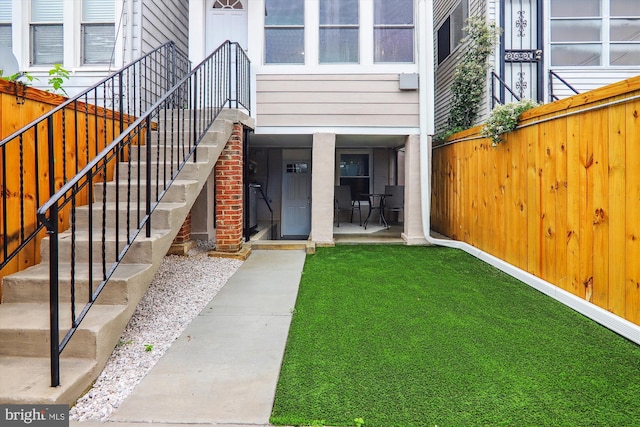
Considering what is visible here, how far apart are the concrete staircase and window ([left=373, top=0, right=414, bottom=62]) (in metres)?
4.44

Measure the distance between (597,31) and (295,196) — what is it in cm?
676

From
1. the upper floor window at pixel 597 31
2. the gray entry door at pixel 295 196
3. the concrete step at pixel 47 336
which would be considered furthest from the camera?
the gray entry door at pixel 295 196

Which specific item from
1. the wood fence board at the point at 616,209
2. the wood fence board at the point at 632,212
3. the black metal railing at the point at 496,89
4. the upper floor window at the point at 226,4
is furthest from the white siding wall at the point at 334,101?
the wood fence board at the point at 632,212

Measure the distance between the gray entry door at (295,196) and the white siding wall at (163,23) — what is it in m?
3.29

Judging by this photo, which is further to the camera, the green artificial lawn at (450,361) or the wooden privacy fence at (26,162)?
the wooden privacy fence at (26,162)

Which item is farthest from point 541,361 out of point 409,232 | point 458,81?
point 458,81

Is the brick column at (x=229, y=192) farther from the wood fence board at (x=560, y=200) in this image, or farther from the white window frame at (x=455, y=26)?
the white window frame at (x=455, y=26)

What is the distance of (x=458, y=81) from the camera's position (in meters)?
7.36

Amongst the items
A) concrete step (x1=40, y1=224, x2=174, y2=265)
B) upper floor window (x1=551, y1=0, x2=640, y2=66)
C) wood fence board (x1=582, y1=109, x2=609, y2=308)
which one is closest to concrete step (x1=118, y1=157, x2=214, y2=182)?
concrete step (x1=40, y1=224, x2=174, y2=265)

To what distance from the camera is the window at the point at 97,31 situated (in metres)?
5.68

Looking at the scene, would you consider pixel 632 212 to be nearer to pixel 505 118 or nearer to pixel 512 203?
pixel 512 203

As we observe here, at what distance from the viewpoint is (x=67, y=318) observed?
7.47 ft

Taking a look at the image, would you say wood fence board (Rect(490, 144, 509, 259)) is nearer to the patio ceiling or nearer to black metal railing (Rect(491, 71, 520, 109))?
the patio ceiling

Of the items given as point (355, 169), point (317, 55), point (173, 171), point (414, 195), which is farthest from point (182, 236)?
point (355, 169)
